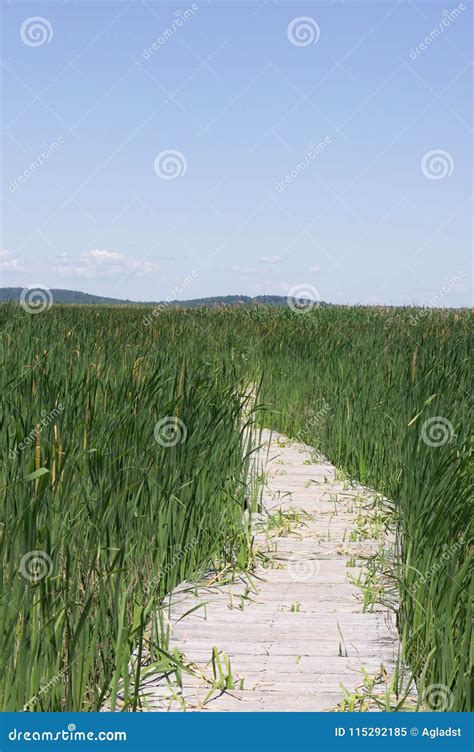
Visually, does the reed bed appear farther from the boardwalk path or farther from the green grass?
the boardwalk path

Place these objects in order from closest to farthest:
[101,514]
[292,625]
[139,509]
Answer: [101,514] < [292,625] < [139,509]

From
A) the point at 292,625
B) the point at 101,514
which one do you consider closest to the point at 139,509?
the point at 101,514

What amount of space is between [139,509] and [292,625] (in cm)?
95

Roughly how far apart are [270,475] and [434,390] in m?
1.83

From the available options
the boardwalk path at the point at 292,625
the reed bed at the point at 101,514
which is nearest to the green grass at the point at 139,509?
the reed bed at the point at 101,514

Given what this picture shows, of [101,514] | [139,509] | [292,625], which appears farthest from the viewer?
[139,509]

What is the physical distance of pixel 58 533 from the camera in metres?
3.18

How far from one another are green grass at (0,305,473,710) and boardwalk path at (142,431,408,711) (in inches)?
6.5

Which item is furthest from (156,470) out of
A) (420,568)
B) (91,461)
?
(420,568)

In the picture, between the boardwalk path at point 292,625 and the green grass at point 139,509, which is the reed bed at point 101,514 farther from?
the boardwalk path at point 292,625

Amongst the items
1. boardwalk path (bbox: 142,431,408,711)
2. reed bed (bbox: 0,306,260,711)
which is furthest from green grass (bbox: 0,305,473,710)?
boardwalk path (bbox: 142,431,408,711)

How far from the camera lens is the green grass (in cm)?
296

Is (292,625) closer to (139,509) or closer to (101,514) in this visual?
(139,509)

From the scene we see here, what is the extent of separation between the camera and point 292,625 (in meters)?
3.94
